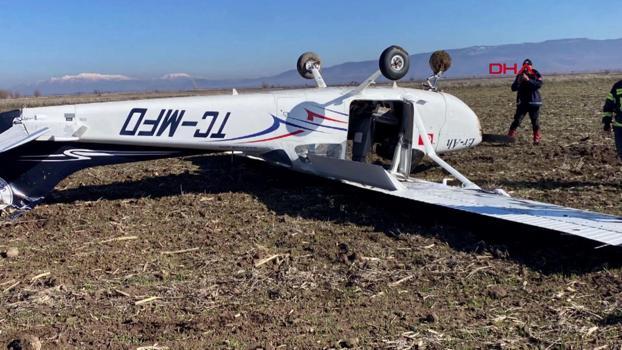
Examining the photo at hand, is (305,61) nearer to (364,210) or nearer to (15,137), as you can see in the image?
(364,210)

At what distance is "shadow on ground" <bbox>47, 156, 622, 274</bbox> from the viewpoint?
585cm

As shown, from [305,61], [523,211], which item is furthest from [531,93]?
[523,211]

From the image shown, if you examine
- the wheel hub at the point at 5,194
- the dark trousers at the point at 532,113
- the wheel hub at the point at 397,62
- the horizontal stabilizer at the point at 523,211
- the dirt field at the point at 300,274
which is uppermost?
the wheel hub at the point at 397,62

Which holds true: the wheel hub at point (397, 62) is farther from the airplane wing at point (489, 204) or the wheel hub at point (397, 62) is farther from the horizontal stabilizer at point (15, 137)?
the horizontal stabilizer at point (15, 137)

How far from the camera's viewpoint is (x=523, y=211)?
654cm

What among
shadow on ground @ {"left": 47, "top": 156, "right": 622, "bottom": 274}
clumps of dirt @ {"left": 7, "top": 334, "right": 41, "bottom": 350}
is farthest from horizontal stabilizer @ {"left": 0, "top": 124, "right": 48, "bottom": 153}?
clumps of dirt @ {"left": 7, "top": 334, "right": 41, "bottom": 350}

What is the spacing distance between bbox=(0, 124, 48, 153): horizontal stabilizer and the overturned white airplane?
12 mm

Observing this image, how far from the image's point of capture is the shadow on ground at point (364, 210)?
19.2 feet

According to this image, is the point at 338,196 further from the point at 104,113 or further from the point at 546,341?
the point at 546,341

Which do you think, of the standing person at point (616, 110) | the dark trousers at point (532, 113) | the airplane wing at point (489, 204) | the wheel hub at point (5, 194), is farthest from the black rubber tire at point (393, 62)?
the dark trousers at point (532, 113)

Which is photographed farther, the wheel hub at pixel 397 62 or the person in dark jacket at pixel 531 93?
the person in dark jacket at pixel 531 93

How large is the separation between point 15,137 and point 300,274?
4.02 metres

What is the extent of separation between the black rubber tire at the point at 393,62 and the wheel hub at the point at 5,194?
17.2 feet

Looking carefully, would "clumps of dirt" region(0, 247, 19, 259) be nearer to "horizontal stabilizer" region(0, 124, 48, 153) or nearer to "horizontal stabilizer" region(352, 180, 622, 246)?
"horizontal stabilizer" region(0, 124, 48, 153)
